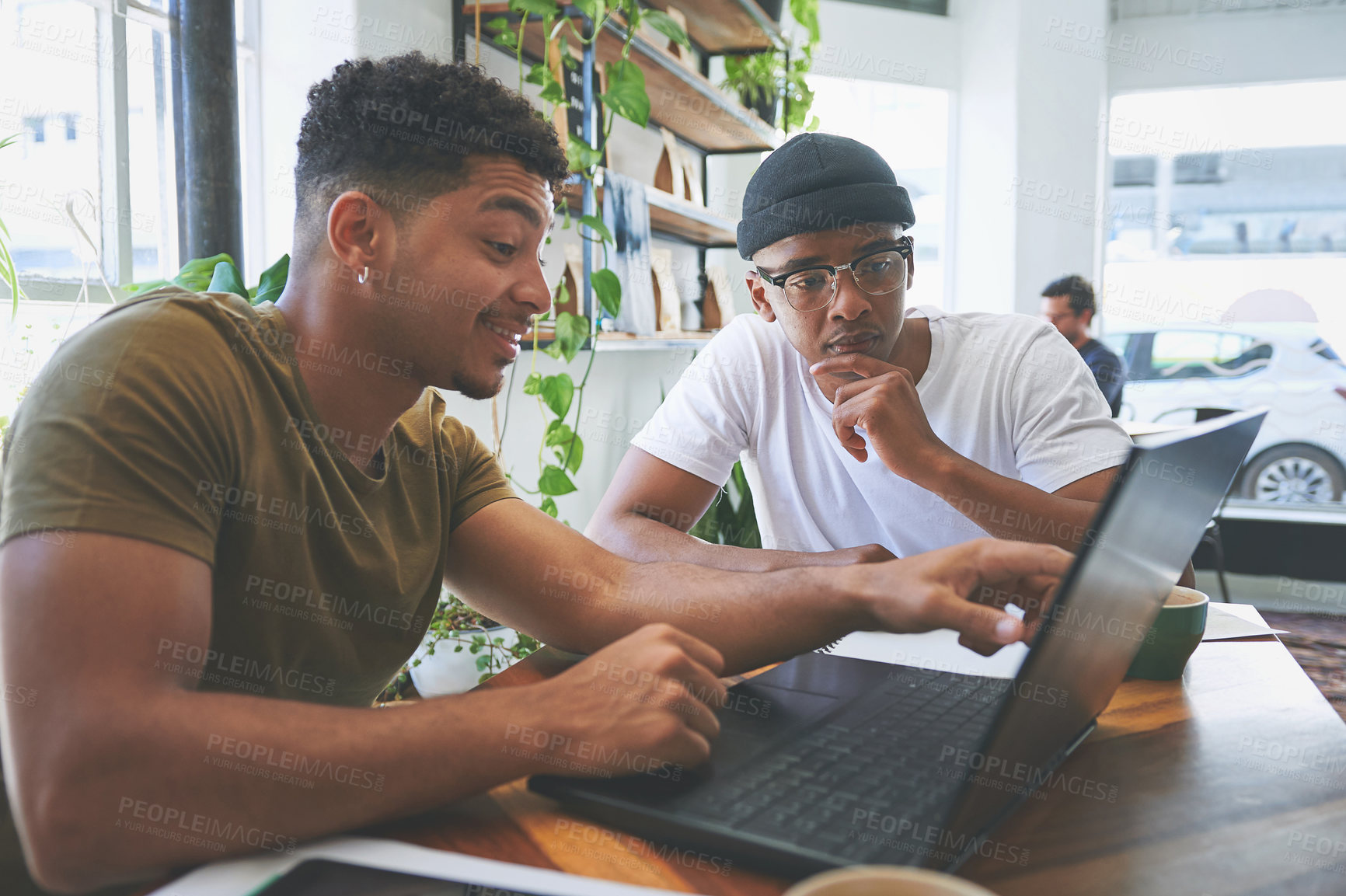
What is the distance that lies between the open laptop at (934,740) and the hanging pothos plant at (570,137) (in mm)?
1665

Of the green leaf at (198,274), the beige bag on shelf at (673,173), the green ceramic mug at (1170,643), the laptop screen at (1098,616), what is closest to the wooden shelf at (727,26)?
the beige bag on shelf at (673,173)

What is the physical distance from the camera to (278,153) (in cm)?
225

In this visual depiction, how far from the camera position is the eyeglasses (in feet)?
5.28

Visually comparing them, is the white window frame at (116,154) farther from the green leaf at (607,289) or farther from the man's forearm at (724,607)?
the man's forearm at (724,607)

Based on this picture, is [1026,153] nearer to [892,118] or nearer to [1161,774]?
[892,118]

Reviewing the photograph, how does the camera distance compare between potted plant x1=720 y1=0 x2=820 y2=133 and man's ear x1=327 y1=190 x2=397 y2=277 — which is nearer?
man's ear x1=327 y1=190 x2=397 y2=277

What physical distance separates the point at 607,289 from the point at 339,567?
165 centimetres

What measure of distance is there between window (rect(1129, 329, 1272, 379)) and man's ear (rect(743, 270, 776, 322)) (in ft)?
13.7

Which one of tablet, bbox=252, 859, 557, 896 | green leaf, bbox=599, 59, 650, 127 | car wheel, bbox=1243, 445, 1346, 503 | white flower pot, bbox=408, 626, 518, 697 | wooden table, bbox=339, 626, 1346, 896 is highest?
green leaf, bbox=599, 59, 650, 127

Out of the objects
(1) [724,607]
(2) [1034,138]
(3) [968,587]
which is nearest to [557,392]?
(1) [724,607]

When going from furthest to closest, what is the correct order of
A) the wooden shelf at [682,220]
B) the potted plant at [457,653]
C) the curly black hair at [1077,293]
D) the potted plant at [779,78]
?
the curly black hair at [1077,293] → the potted plant at [779,78] → the wooden shelf at [682,220] → the potted plant at [457,653]

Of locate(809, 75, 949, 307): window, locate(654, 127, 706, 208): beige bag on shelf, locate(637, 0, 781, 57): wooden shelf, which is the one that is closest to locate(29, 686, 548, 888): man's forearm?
locate(654, 127, 706, 208): beige bag on shelf

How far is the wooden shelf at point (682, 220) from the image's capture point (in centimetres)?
285

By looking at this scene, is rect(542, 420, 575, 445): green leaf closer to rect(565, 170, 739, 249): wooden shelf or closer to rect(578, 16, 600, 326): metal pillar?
rect(578, 16, 600, 326): metal pillar
